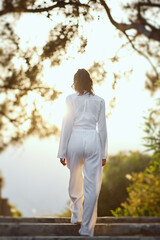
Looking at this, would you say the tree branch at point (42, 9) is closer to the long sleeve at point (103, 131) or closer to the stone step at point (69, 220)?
the long sleeve at point (103, 131)

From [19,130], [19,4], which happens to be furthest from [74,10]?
[19,130]

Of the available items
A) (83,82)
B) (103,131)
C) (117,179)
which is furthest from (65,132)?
(117,179)

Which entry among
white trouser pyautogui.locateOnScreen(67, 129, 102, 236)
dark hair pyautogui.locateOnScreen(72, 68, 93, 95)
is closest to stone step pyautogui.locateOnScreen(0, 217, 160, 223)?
white trouser pyautogui.locateOnScreen(67, 129, 102, 236)

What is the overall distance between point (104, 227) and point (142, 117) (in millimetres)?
2940

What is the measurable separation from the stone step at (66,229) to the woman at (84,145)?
0.50 ft

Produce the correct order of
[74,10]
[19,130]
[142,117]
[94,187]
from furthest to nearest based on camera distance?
[19,130] → [142,117] → [74,10] → [94,187]

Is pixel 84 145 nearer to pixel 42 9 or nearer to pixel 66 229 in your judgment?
pixel 66 229

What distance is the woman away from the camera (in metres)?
3.64

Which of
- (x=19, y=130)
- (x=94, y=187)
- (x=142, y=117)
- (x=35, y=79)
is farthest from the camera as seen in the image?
(x=19, y=130)

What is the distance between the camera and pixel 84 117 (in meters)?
3.71

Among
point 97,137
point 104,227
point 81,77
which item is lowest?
point 104,227

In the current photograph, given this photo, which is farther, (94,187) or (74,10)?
(74,10)

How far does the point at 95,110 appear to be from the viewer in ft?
12.3

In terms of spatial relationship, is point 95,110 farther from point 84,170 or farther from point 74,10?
point 74,10
